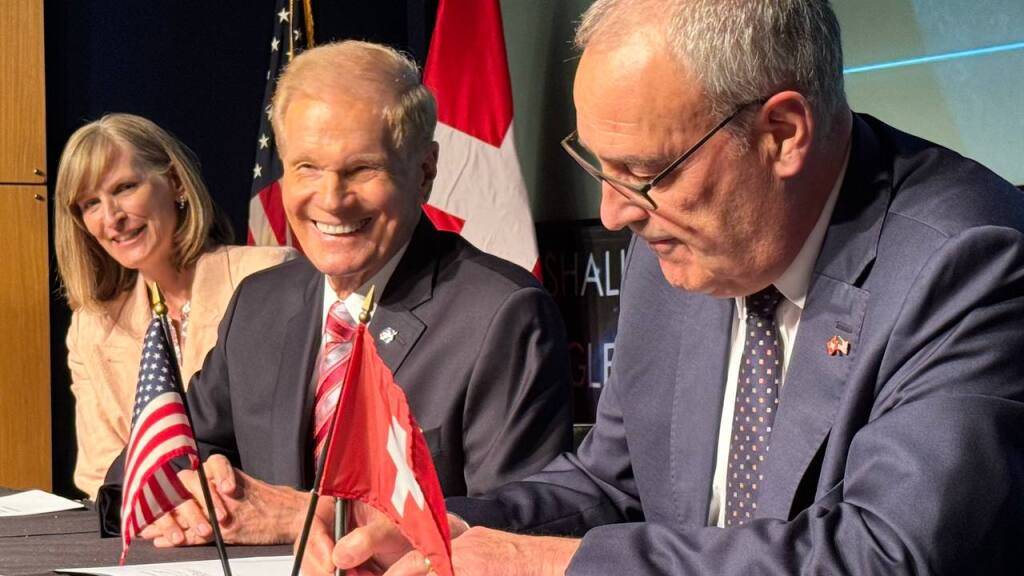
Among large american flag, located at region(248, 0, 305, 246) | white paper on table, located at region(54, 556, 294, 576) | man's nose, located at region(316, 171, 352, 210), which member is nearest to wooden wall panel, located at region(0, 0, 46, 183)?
large american flag, located at region(248, 0, 305, 246)

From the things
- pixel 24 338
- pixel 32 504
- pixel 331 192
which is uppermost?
pixel 331 192

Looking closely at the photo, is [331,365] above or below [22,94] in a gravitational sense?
below

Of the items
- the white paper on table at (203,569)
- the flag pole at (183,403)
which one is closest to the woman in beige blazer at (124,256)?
the white paper on table at (203,569)

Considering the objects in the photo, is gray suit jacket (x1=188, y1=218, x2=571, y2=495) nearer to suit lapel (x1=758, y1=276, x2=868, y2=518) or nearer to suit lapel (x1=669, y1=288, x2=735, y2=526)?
suit lapel (x1=669, y1=288, x2=735, y2=526)

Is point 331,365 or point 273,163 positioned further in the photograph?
point 273,163

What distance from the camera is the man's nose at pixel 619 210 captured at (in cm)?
172

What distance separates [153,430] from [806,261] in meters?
0.89

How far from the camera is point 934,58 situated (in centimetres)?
436

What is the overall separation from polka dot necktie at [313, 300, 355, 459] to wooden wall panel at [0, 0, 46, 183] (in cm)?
305

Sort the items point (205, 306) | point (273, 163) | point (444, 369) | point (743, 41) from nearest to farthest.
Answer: point (743, 41) < point (444, 369) < point (205, 306) < point (273, 163)

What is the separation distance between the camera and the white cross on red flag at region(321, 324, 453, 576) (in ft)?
4.80

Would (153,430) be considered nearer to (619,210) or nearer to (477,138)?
(619,210)

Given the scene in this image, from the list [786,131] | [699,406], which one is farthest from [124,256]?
[786,131]

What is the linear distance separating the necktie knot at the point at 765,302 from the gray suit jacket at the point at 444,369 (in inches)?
28.2
